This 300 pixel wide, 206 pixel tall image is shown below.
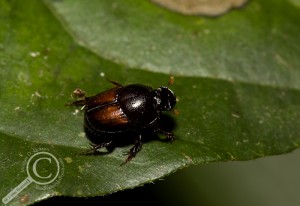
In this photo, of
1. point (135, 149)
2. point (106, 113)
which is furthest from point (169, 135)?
→ point (106, 113)

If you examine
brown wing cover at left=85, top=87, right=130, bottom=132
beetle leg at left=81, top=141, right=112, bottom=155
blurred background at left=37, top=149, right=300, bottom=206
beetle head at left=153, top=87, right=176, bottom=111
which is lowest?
blurred background at left=37, top=149, right=300, bottom=206

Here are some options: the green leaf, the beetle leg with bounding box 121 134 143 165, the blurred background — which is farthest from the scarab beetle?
the blurred background

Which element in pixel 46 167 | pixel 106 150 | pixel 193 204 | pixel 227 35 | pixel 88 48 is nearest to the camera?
pixel 46 167

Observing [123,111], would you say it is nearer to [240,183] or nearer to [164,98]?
[164,98]

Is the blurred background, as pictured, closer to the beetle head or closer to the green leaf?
the green leaf

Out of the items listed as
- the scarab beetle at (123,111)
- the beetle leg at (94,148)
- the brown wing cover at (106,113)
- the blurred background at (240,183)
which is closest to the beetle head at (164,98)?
the scarab beetle at (123,111)

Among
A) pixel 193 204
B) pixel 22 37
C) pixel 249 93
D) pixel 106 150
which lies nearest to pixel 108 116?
pixel 106 150

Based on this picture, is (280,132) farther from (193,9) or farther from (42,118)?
(42,118)
